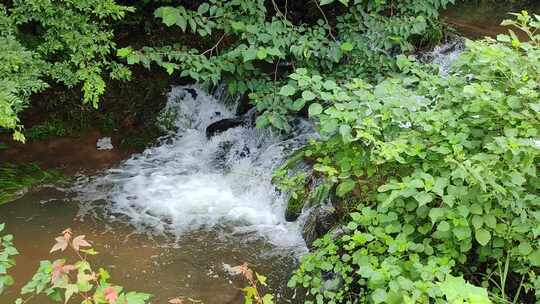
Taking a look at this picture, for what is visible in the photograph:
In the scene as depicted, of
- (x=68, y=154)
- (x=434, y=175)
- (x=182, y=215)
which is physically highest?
(x=434, y=175)

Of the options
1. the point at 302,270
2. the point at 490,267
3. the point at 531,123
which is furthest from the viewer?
the point at 302,270

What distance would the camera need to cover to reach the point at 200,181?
Answer: 242 inches

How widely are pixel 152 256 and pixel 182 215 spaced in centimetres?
80

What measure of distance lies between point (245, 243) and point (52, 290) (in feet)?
10.1

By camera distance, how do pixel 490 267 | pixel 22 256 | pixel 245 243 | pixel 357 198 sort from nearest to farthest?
pixel 490 267 < pixel 357 198 < pixel 22 256 < pixel 245 243

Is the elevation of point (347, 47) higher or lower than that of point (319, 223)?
higher

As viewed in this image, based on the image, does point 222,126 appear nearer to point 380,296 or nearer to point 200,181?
point 200,181

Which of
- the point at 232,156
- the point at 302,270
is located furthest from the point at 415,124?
the point at 232,156

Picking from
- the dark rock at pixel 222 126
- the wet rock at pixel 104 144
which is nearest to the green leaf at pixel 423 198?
the dark rock at pixel 222 126

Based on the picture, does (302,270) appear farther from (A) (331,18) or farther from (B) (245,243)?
(A) (331,18)

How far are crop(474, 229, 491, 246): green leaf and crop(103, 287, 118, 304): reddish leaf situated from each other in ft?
6.00

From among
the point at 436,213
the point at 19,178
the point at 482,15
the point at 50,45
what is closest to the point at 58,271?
the point at 436,213

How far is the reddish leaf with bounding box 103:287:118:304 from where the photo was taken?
1903mm

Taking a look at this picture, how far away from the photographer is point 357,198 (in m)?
4.05
